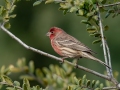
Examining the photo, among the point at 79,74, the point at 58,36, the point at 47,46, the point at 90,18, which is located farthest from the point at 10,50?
the point at 90,18

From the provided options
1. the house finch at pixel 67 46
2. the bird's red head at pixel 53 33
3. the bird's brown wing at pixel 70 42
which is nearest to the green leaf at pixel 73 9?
the house finch at pixel 67 46

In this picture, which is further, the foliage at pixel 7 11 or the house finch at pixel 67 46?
the house finch at pixel 67 46

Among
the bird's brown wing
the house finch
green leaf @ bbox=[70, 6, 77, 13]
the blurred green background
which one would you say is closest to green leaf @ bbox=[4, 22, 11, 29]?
green leaf @ bbox=[70, 6, 77, 13]

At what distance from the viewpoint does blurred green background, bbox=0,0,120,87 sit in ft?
50.5

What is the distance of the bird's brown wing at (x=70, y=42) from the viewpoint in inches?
300

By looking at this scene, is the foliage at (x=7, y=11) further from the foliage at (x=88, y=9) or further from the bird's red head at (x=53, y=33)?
the bird's red head at (x=53, y=33)

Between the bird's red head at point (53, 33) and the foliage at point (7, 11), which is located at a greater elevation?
the bird's red head at point (53, 33)

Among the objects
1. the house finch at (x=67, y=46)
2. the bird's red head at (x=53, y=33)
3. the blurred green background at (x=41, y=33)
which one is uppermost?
A: the blurred green background at (x=41, y=33)

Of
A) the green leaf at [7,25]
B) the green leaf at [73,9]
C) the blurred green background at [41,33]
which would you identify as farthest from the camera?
the blurred green background at [41,33]

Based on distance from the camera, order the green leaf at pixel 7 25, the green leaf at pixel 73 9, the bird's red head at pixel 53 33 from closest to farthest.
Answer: the green leaf at pixel 73 9 → the green leaf at pixel 7 25 → the bird's red head at pixel 53 33

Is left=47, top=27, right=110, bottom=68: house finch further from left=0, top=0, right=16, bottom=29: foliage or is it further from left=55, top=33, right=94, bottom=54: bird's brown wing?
left=0, top=0, right=16, bottom=29: foliage

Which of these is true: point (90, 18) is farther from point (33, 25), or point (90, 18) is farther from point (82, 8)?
point (33, 25)

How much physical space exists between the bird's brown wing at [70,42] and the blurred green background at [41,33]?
242 inches

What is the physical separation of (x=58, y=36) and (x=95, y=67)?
6.02m
